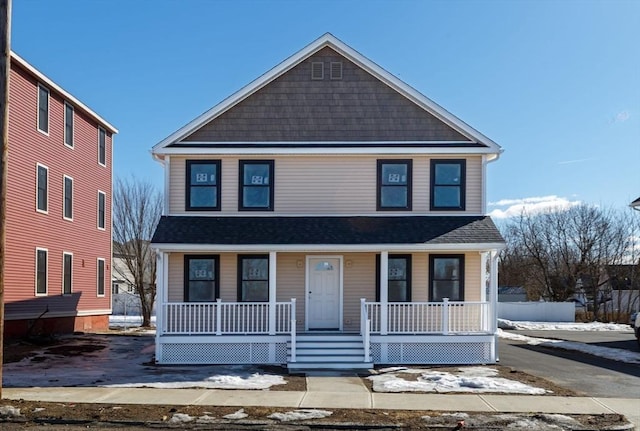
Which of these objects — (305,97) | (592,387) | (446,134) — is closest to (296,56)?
(305,97)

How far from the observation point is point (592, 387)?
450 inches

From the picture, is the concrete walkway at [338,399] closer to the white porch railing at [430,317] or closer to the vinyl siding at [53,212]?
the white porch railing at [430,317]

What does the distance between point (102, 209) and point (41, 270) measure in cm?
614

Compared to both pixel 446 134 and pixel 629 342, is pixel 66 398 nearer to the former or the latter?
pixel 446 134

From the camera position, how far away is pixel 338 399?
9.96 meters

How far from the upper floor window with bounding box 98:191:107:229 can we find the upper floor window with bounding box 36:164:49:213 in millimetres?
5004

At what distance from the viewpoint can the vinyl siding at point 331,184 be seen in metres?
15.5

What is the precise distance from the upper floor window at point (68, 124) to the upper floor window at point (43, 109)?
1.41m

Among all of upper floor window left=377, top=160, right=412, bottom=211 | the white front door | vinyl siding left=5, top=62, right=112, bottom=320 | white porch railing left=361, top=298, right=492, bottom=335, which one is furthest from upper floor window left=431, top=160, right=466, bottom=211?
vinyl siding left=5, top=62, right=112, bottom=320

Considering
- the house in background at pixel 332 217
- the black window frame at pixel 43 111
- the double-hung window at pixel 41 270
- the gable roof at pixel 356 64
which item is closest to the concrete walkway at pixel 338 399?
the house in background at pixel 332 217

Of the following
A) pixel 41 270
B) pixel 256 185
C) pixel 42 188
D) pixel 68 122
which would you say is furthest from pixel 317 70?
pixel 41 270

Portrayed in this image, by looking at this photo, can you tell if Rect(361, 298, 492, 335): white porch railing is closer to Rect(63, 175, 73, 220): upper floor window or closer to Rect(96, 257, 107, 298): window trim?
Rect(63, 175, 73, 220): upper floor window

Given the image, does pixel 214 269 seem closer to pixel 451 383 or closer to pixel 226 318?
pixel 226 318

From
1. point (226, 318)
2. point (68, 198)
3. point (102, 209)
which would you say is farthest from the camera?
point (102, 209)
